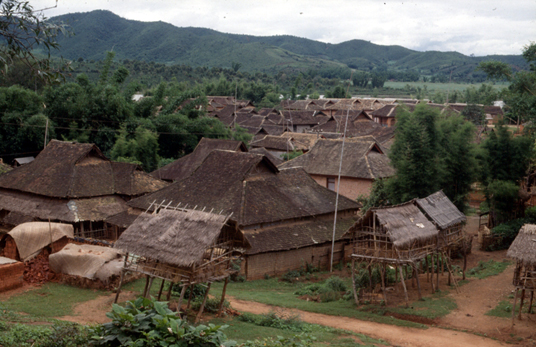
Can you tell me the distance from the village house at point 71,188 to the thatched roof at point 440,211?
16.4m

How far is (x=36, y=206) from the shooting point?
2705 centimetres

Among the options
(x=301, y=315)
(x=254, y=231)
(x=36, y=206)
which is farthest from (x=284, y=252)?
(x=36, y=206)

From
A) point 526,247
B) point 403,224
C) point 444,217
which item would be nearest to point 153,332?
point 403,224

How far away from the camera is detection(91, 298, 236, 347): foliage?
763 cm

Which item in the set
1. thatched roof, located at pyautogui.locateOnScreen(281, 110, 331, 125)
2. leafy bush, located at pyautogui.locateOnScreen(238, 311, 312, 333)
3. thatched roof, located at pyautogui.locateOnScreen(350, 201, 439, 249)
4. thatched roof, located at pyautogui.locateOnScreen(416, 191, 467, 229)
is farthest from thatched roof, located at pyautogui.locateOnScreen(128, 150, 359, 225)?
thatched roof, located at pyautogui.locateOnScreen(281, 110, 331, 125)

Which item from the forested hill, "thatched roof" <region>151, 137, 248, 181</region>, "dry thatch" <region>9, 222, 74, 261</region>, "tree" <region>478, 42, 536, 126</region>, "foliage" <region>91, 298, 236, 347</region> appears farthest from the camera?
the forested hill

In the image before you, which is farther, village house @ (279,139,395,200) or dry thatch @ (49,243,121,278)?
village house @ (279,139,395,200)

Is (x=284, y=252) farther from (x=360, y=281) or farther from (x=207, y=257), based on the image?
(x=207, y=257)

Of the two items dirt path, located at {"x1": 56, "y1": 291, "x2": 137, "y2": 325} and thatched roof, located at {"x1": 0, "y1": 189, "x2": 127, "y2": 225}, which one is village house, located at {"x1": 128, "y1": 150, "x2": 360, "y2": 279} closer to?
thatched roof, located at {"x1": 0, "y1": 189, "x2": 127, "y2": 225}

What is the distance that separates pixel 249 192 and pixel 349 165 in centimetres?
1291

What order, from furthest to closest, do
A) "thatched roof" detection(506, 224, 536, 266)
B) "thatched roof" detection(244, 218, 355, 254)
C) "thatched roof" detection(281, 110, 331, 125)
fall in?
"thatched roof" detection(281, 110, 331, 125) < "thatched roof" detection(244, 218, 355, 254) < "thatched roof" detection(506, 224, 536, 266)

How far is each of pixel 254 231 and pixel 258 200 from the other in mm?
1786

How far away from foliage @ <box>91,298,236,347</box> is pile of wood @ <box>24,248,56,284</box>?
10.7 metres

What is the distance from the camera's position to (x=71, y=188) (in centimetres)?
2712
